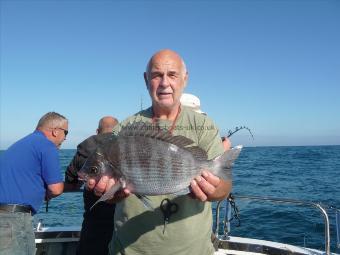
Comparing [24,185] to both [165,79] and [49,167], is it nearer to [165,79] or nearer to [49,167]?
[49,167]

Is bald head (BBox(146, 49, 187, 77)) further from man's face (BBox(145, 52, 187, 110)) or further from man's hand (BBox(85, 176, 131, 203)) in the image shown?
man's hand (BBox(85, 176, 131, 203))

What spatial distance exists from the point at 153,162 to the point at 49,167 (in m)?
2.42

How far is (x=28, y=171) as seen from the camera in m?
4.85

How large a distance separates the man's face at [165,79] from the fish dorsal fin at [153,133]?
0.95 feet

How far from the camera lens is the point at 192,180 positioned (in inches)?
118

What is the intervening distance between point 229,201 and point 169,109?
332 cm

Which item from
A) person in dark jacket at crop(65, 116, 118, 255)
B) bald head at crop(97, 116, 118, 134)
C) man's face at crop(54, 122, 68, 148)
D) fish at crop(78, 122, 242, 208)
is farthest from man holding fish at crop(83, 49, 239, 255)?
man's face at crop(54, 122, 68, 148)

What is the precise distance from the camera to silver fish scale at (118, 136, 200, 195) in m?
3.01

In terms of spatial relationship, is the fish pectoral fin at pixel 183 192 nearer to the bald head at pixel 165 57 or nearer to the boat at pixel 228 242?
the bald head at pixel 165 57

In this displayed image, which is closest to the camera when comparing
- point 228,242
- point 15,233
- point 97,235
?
point 15,233

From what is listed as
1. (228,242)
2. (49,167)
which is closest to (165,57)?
(49,167)

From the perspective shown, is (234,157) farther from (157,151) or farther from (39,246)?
(39,246)

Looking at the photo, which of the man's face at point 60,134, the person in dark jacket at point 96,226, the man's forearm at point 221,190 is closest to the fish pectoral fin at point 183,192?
the man's forearm at point 221,190

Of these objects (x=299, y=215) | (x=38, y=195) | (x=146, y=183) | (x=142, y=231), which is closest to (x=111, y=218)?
(x=38, y=195)
